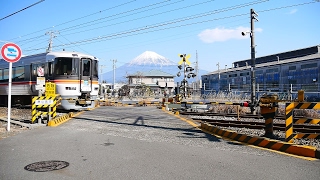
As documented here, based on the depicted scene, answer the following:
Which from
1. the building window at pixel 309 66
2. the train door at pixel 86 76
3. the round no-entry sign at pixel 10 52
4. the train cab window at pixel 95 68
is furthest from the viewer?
the building window at pixel 309 66

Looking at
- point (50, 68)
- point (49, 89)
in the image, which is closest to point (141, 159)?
point (49, 89)

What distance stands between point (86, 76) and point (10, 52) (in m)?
6.88

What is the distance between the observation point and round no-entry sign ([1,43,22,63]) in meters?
8.29

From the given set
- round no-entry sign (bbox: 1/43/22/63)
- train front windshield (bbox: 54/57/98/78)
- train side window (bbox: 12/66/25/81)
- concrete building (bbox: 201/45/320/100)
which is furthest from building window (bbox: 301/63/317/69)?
round no-entry sign (bbox: 1/43/22/63)

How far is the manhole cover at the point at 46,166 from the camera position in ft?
14.9

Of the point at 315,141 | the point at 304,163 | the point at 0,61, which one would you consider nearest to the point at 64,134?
the point at 304,163

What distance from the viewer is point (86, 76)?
15.3 m

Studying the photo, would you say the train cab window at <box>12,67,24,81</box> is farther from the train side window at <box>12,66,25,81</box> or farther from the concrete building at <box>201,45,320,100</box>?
the concrete building at <box>201,45,320,100</box>

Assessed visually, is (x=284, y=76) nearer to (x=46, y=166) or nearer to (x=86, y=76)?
(x=86, y=76)

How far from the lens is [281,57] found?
47.2 metres

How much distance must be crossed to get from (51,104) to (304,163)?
27.2ft

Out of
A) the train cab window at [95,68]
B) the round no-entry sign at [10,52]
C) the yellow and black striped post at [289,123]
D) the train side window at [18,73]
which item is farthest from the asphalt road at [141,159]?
the train side window at [18,73]

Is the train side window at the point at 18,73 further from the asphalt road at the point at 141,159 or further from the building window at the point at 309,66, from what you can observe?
the building window at the point at 309,66

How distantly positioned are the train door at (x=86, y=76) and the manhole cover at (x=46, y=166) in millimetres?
10424
